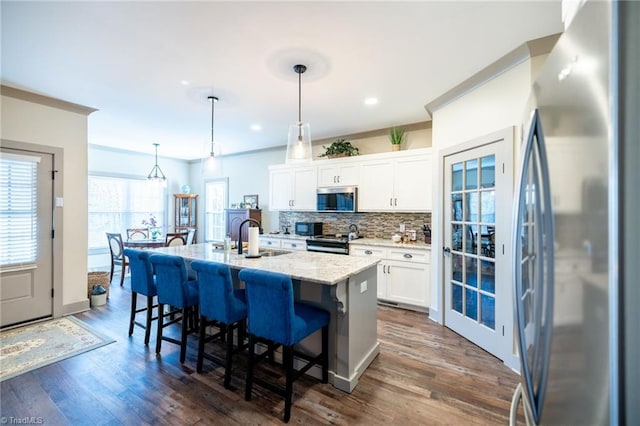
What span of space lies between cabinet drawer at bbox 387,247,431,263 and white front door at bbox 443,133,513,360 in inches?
14.0

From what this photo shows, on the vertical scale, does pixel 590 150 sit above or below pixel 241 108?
below

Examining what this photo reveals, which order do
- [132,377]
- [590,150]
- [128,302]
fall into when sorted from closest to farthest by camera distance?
[590,150] < [132,377] < [128,302]

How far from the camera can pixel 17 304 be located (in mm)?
3396

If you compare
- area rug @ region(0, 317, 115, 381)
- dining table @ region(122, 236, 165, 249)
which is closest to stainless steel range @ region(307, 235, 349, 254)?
area rug @ region(0, 317, 115, 381)

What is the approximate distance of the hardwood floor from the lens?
77.2 inches

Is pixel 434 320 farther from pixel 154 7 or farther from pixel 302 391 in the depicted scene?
pixel 154 7

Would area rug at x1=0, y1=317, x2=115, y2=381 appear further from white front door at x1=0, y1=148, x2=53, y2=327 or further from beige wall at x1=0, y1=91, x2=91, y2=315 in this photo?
beige wall at x1=0, y1=91, x2=91, y2=315

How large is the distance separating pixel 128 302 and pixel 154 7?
157 inches

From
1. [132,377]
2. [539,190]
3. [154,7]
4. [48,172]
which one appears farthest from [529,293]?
[48,172]

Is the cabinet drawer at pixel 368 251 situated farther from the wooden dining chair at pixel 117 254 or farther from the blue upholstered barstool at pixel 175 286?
the wooden dining chair at pixel 117 254

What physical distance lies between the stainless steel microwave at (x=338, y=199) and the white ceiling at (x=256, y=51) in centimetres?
130

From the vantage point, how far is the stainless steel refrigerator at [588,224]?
1.44ft

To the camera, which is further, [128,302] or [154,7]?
[128,302]

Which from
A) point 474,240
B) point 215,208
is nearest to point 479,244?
point 474,240
